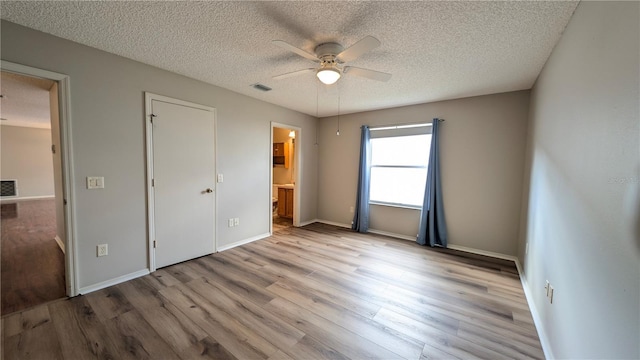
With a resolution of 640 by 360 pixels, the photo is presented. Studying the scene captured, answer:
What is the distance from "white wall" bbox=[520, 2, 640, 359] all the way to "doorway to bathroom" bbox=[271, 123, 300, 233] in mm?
3813

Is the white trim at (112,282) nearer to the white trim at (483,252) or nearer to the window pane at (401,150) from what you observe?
the window pane at (401,150)

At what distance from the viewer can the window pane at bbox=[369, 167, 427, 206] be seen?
4.21 meters

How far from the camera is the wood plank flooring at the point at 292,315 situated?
1704 millimetres

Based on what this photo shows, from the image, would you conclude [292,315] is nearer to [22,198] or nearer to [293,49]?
[293,49]

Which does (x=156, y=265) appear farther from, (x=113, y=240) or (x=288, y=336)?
(x=288, y=336)

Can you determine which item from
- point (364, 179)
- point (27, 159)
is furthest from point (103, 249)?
point (27, 159)

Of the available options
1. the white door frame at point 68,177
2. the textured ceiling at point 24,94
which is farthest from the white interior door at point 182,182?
the textured ceiling at point 24,94

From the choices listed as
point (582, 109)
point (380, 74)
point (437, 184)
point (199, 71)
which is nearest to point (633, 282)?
point (582, 109)

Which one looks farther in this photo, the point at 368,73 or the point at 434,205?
the point at 434,205

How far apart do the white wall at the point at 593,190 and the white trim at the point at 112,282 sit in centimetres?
382

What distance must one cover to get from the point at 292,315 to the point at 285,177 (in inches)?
196

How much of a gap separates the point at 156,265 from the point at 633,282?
3.86 metres

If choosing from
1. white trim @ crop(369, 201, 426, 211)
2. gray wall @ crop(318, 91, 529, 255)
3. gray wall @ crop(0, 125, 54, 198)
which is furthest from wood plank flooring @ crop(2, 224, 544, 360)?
gray wall @ crop(0, 125, 54, 198)

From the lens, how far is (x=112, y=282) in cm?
255
